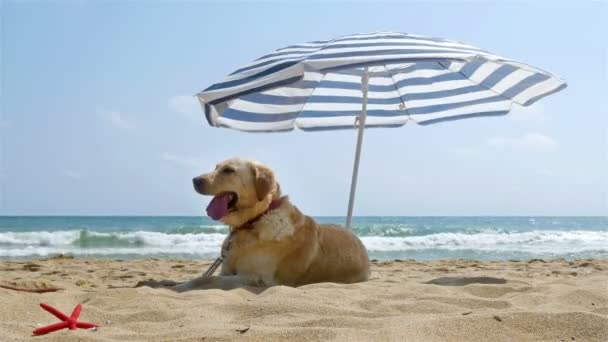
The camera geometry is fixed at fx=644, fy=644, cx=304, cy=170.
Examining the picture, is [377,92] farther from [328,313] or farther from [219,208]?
[328,313]

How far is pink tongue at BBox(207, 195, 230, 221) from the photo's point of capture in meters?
4.44

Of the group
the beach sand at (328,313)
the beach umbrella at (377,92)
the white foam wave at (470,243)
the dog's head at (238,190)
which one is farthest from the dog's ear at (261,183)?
the white foam wave at (470,243)

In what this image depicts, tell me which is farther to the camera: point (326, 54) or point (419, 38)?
point (419, 38)

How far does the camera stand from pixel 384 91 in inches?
Result: 279

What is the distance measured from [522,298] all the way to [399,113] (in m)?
3.74

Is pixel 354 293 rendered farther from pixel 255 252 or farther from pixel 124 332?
pixel 124 332

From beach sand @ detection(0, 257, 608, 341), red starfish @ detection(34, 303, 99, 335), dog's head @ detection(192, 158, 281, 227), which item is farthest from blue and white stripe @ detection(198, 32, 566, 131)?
red starfish @ detection(34, 303, 99, 335)

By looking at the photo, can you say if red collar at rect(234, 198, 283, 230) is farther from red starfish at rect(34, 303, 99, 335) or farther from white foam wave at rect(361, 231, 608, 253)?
white foam wave at rect(361, 231, 608, 253)

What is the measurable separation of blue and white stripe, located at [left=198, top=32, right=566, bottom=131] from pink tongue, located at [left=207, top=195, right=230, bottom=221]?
940mm

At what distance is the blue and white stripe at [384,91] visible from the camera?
17.6ft

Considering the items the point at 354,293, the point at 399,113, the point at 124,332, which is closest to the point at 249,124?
the point at 399,113

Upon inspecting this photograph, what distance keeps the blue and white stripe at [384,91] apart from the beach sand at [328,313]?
1898 mm

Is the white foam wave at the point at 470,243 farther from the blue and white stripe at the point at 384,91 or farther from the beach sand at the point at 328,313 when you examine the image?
the beach sand at the point at 328,313

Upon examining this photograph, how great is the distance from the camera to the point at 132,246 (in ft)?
54.1
